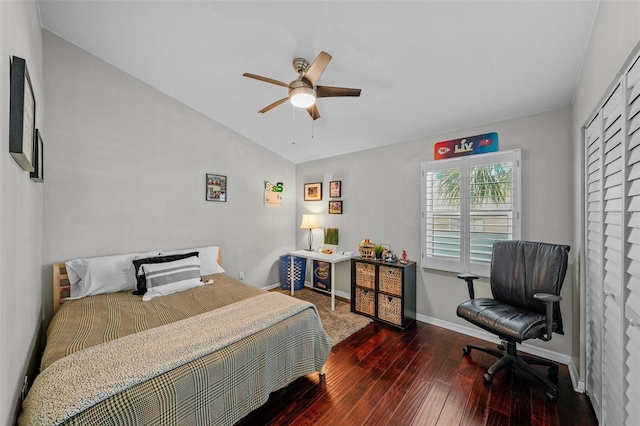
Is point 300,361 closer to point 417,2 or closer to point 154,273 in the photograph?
point 154,273

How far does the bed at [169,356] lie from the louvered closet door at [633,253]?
1698 mm

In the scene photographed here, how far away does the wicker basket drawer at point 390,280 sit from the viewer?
3.04 meters

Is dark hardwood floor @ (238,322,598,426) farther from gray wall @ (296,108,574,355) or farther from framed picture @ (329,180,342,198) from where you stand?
framed picture @ (329,180,342,198)

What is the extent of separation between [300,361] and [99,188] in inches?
105

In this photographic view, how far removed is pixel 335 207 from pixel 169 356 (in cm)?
315

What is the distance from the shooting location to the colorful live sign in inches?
107

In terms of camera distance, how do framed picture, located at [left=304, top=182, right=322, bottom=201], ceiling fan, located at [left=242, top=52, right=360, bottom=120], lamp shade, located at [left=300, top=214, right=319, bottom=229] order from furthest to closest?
framed picture, located at [left=304, top=182, right=322, bottom=201] < lamp shade, located at [left=300, top=214, right=319, bottom=229] < ceiling fan, located at [left=242, top=52, right=360, bottom=120]

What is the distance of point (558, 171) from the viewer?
2.36 meters

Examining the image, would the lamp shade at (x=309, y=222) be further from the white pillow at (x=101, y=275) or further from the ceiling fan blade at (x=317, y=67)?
the ceiling fan blade at (x=317, y=67)

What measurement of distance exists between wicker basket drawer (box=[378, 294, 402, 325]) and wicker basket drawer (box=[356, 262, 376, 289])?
0.21 meters

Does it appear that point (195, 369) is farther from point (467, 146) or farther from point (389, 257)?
point (467, 146)

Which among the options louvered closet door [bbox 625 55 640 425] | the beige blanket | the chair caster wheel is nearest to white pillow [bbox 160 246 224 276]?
the beige blanket

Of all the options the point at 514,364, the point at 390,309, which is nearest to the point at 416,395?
the point at 514,364

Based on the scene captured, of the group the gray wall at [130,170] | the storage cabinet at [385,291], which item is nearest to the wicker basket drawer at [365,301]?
the storage cabinet at [385,291]
